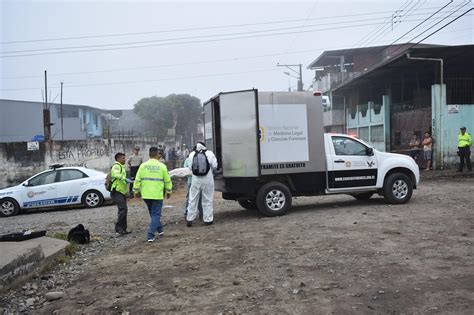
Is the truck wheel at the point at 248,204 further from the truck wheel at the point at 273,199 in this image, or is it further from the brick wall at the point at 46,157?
the brick wall at the point at 46,157

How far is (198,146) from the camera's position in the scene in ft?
30.3

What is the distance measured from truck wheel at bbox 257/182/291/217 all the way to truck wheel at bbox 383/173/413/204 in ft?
7.96

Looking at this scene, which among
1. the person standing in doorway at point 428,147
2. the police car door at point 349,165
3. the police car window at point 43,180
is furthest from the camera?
the person standing in doorway at point 428,147

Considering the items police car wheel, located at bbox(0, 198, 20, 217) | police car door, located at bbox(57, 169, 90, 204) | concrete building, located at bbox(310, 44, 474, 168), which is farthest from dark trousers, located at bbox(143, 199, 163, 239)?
concrete building, located at bbox(310, 44, 474, 168)

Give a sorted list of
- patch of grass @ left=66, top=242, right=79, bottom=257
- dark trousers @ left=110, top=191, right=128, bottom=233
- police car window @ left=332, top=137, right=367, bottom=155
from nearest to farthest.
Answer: patch of grass @ left=66, top=242, right=79, bottom=257, dark trousers @ left=110, top=191, right=128, bottom=233, police car window @ left=332, top=137, right=367, bottom=155

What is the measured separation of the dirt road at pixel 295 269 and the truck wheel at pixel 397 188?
1208 mm

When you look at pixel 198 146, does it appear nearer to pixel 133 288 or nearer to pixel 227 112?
pixel 227 112

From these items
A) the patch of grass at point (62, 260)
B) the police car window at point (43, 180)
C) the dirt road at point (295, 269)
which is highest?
the police car window at point (43, 180)

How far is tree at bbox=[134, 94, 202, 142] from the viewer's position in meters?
59.1

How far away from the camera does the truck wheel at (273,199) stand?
9500mm

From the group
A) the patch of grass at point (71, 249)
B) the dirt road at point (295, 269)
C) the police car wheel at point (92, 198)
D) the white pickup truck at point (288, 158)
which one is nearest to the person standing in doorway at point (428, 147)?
the white pickup truck at point (288, 158)

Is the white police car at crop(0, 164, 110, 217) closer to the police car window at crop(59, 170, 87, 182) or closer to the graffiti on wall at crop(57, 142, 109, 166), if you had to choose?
the police car window at crop(59, 170, 87, 182)

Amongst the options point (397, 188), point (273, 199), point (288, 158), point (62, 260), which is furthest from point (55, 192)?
point (397, 188)

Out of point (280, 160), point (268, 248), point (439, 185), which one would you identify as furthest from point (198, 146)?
point (439, 185)
